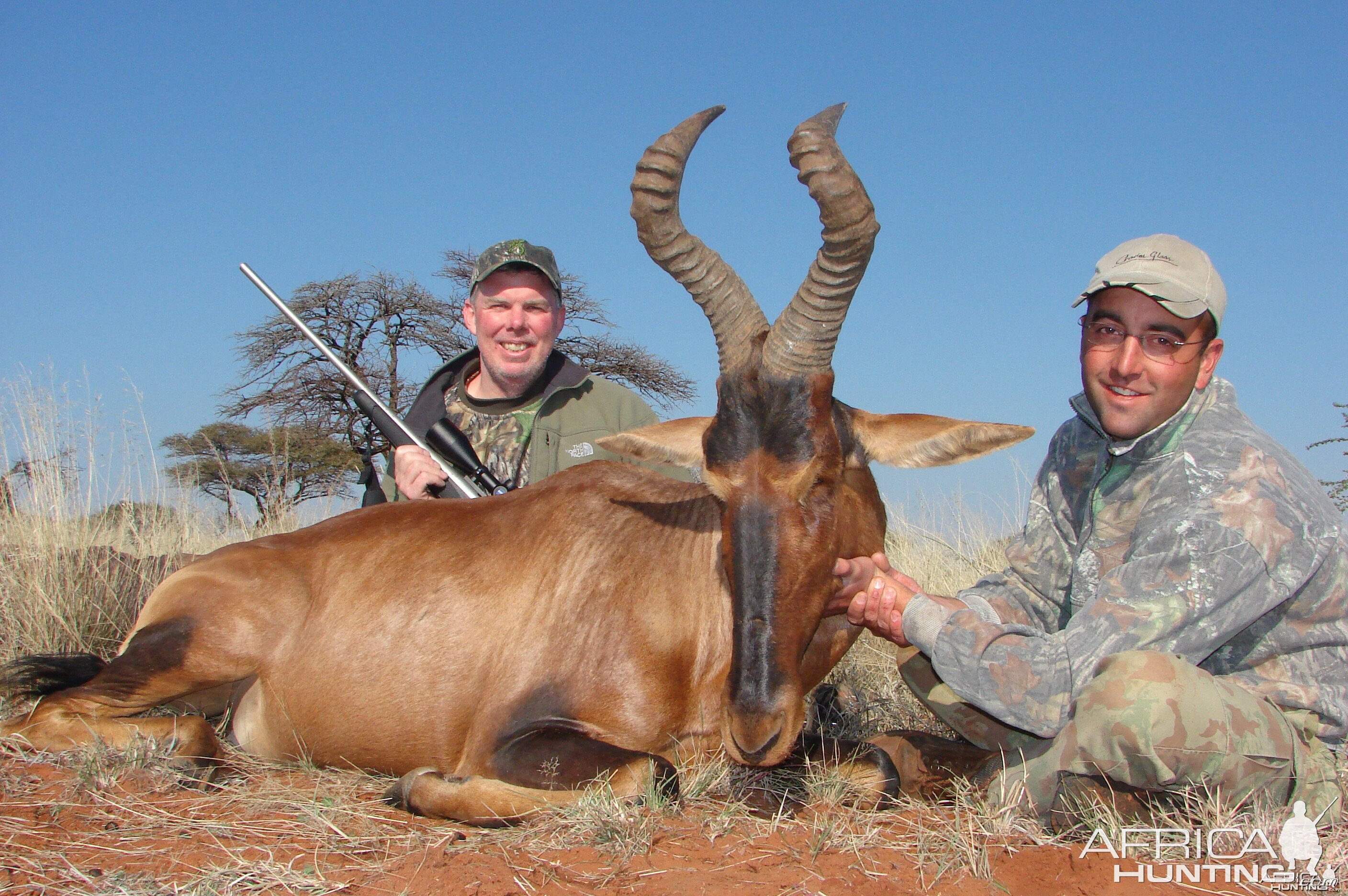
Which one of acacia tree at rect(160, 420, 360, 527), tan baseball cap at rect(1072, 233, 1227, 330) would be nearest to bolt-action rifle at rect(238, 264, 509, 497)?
tan baseball cap at rect(1072, 233, 1227, 330)

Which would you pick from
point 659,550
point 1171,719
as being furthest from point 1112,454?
point 659,550

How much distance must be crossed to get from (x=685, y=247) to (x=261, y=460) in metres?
19.9

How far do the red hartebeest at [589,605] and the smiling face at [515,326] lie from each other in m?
2.12

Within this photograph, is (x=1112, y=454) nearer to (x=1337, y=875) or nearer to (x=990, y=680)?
(x=990, y=680)

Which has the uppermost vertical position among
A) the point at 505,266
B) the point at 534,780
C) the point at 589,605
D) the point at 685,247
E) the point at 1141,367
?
the point at 505,266

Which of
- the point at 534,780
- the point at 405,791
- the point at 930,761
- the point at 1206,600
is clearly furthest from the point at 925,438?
the point at 405,791

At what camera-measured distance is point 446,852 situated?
3.76 metres

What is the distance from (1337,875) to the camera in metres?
3.38

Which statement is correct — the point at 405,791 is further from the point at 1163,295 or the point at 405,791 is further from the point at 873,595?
the point at 1163,295

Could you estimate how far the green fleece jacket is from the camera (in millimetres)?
7598

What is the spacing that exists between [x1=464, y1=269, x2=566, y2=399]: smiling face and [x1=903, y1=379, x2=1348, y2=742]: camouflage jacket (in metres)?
4.34

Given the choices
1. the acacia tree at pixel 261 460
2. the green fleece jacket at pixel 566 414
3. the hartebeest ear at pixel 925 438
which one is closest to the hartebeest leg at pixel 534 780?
the hartebeest ear at pixel 925 438

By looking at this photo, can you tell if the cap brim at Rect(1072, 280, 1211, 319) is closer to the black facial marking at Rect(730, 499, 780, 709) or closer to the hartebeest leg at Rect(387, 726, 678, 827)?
the black facial marking at Rect(730, 499, 780, 709)

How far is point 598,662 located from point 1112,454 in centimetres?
251
